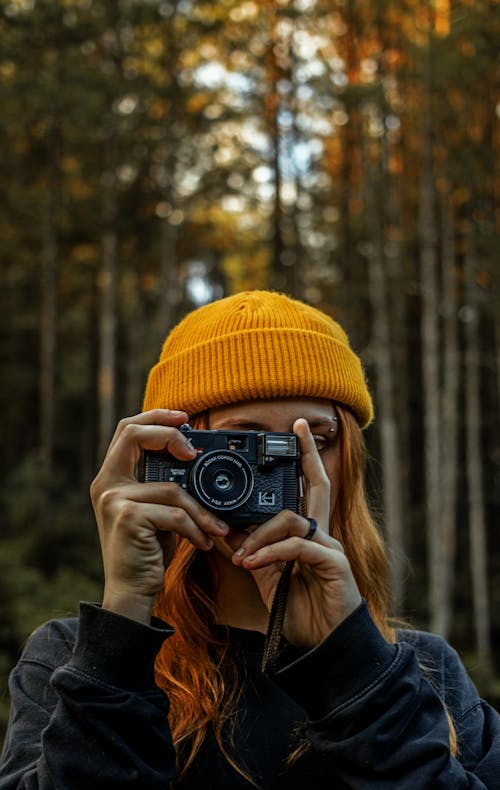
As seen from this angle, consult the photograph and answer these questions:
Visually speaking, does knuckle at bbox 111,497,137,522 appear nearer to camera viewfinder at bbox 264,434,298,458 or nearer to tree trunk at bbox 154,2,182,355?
camera viewfinder at bbox 264,434,298,458

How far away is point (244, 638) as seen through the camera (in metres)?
1.68

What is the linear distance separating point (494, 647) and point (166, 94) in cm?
1049

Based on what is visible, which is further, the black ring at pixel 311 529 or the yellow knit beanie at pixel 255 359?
the yellow knit beanie at pixel 255 359

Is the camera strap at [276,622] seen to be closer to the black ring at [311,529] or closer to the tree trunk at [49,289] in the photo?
the black ring at [311,529]

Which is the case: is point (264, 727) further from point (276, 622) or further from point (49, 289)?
point (49, 289)

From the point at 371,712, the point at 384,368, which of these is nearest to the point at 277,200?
the point at 384,368

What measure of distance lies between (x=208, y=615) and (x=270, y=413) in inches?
17.8

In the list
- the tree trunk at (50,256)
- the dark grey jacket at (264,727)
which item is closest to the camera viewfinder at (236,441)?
the dark grey jacket at (264,727)

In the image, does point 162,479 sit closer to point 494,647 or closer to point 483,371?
point 494,647

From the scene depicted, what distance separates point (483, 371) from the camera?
54.2ft

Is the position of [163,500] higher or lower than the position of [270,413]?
lower

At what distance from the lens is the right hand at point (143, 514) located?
1473 millimetres

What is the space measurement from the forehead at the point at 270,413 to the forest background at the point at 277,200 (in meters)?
7.92

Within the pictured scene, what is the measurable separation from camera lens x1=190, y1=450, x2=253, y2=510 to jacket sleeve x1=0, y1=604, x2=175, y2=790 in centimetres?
25
